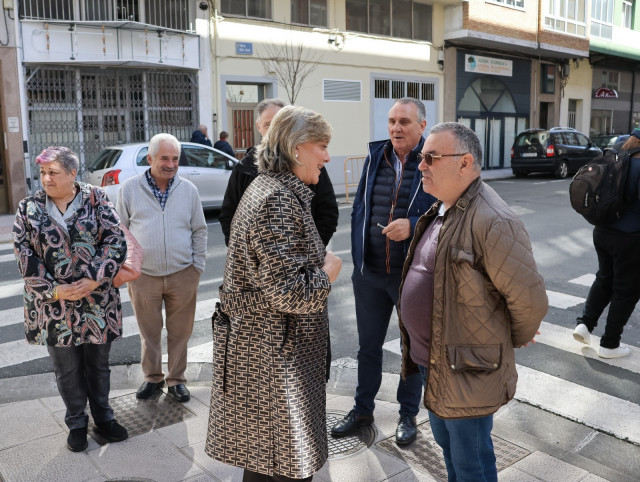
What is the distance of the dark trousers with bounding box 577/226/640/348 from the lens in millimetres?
4906

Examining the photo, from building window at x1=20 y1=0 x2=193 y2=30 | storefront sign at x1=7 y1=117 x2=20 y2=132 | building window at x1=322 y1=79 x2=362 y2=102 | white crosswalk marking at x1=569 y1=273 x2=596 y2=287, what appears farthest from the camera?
building window at x1=322 y1=79 x2=362 y2=102

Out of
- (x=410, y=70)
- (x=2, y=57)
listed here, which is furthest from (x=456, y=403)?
(x=410, y=70)

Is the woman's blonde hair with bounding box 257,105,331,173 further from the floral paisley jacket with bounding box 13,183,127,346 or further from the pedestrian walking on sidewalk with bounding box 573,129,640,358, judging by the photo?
the pedestrian walking on sidewalk with bounding box 573,129,640,358

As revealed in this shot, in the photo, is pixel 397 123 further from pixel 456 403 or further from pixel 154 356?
pixel 154 356

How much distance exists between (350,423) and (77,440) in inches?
64.0

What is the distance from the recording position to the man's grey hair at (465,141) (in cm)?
253

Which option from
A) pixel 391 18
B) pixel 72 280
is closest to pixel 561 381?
pixel 72 280

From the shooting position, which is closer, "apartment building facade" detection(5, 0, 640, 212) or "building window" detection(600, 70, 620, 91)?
"apartment building facade" detection(5, 0, 640, 212)

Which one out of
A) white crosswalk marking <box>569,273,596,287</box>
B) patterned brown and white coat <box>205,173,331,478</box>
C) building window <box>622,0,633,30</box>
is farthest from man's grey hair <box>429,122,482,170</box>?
building window <box>622,0,633,30</box>

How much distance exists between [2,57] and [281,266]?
13676 mm

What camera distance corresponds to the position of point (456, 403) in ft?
8.12

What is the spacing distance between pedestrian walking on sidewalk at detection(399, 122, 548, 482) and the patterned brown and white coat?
47 cm

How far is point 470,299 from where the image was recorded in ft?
7.96

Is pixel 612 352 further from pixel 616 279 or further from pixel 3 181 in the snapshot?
pixel 3 181
